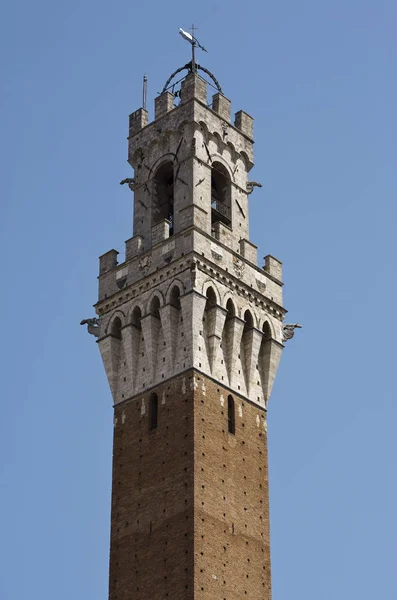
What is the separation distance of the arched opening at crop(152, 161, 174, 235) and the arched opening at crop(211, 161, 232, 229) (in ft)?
5.61

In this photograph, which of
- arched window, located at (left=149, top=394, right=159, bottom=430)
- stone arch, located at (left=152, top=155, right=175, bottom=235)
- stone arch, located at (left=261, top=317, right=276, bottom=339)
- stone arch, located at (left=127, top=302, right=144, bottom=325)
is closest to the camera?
arched window, located at (left=149, top=394, right=159, bottom=430)

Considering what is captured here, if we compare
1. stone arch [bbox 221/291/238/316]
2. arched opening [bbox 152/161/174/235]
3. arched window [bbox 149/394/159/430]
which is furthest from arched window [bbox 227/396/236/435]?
arched opening [bbox 152/161/174/235]

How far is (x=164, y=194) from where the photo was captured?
54.7 m

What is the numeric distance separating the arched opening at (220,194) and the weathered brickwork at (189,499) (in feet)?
27.2

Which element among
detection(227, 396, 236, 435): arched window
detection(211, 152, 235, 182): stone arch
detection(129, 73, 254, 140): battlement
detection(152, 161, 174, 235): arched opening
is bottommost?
detection(227, 396, 236, 435): arched window

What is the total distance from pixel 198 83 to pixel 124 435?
49.6 ft

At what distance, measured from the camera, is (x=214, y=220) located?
53.7m

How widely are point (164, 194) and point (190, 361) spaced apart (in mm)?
9538

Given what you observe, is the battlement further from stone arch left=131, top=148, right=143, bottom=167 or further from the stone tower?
stone arch left=131, top=148, right=143, bottom=167

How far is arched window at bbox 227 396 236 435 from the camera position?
48375mm

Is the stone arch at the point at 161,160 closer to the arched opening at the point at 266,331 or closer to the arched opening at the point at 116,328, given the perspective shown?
the arched opening at the point at 116,328

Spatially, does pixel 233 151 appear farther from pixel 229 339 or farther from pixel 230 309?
pixel 229 339

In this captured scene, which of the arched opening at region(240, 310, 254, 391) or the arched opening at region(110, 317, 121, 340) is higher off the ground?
the arched opening at region(110, 317, 121, 340)

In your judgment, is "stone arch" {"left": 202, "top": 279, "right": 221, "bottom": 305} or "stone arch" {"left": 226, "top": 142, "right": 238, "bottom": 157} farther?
"stone arch" {"left": 226, "top": 142, "right": 238, "bottom": 157}
